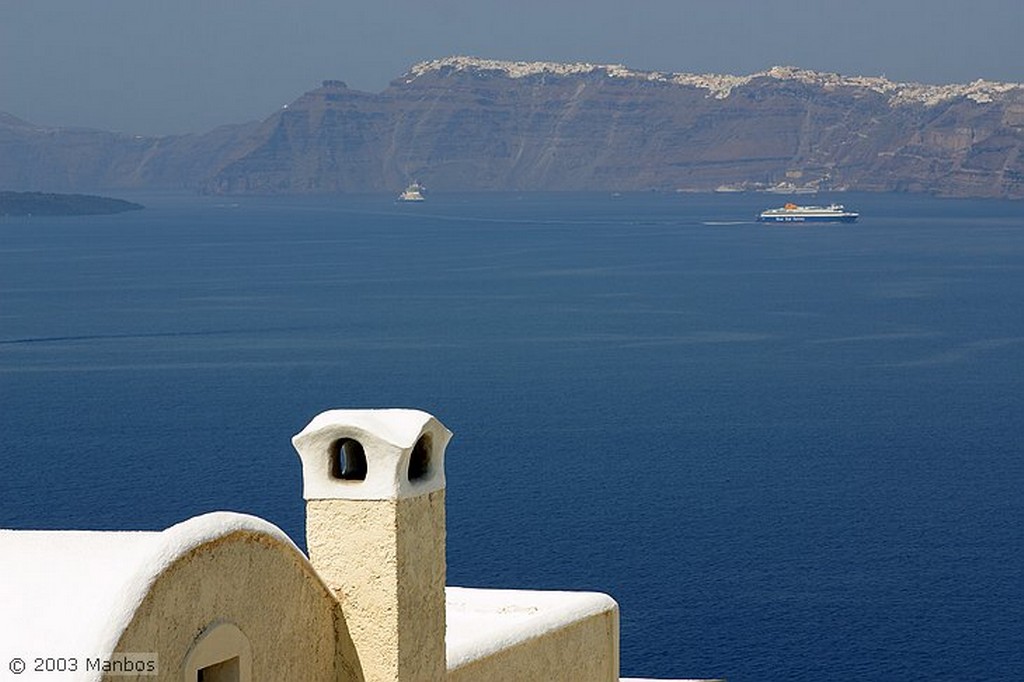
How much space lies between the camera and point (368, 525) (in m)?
10.5

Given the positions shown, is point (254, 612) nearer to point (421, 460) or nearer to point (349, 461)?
point (349, 461)

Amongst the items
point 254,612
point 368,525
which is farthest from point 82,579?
point 368,525

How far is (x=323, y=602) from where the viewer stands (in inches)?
410

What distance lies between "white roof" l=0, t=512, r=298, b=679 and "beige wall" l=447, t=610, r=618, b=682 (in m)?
3.70

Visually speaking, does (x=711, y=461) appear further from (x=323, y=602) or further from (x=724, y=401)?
(x=323, y=602)

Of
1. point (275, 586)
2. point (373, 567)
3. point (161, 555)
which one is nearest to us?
point (161, 555)

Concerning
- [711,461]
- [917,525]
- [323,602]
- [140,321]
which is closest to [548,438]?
[711,461]

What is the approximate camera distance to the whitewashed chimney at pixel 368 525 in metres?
10.5

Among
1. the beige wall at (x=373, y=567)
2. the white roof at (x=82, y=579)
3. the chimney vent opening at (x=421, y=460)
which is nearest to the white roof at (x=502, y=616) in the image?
the beige wall at (x=373, y=567)

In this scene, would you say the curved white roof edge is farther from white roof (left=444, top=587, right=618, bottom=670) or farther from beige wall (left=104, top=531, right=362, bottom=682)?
white roof (left=444, top=587, right=618, bottom=670)

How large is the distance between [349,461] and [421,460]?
18.9 inches

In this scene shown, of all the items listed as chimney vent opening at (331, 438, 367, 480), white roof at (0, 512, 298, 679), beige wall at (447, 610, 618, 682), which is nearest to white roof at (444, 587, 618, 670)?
beige wall at (447, 610, 618, 682)

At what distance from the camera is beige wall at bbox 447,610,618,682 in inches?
527

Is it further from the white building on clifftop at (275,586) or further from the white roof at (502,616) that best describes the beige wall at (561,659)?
the white building on clifftop at (275,586)
